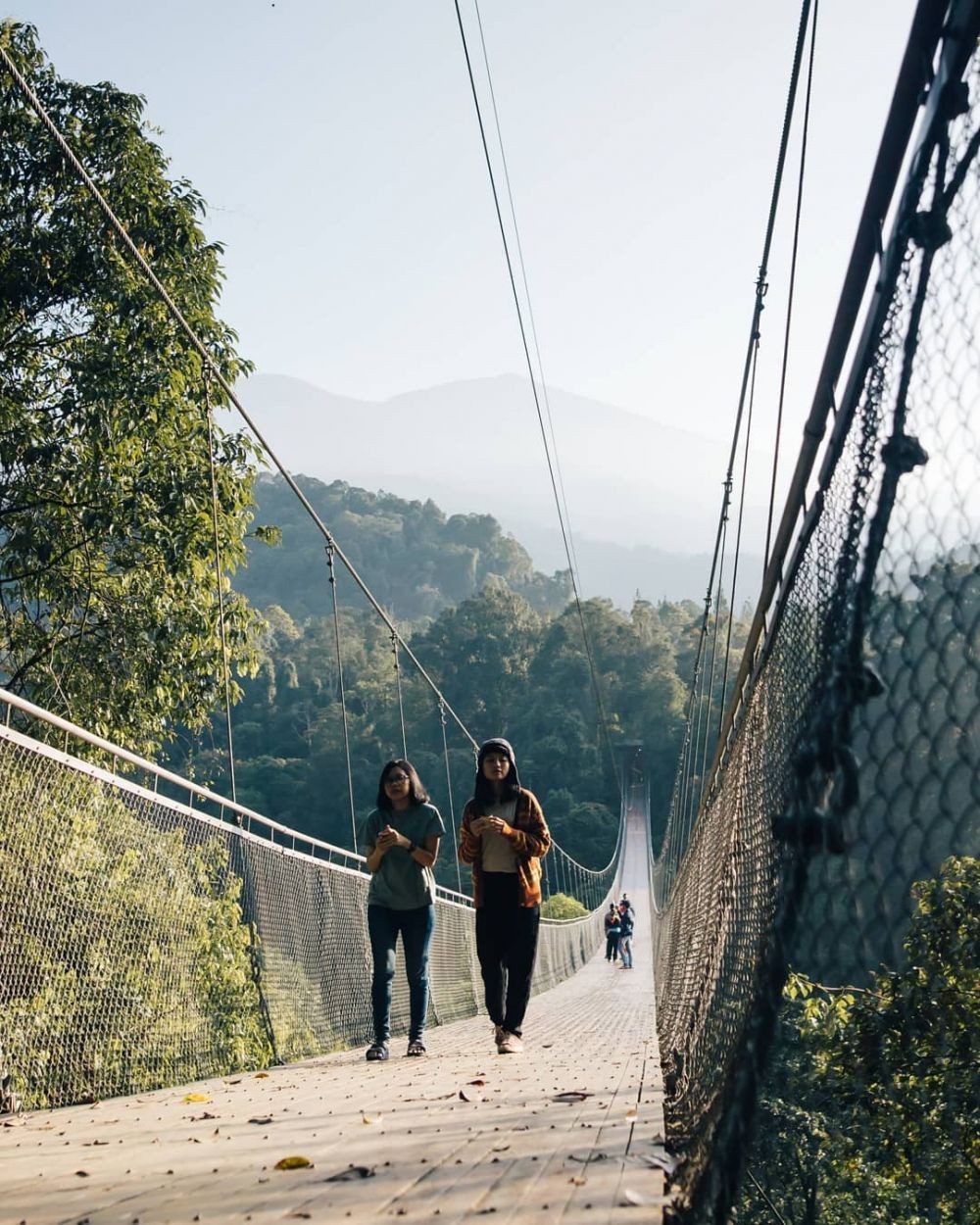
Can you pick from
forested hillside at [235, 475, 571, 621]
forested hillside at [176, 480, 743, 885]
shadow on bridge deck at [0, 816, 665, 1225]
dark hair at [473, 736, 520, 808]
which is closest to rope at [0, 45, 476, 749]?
dark hair at [473, 736, 520, 808]

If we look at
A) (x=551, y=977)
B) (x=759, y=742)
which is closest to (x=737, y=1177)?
(x=759, y=742)

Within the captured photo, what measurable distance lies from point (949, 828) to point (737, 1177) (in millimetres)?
557

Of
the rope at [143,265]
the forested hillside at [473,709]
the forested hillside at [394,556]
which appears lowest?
the forested hillside at [473,709]

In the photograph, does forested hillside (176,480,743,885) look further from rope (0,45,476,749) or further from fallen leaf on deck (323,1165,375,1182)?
fallen leaf on deck (323,1165,375,1182)

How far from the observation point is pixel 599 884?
40.8 metres

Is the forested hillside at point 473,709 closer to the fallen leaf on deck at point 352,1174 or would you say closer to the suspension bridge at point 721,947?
the suspension bridge at point 721,947

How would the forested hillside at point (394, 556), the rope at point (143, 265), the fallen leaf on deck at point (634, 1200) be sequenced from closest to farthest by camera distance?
1. the fallen leaf on deck at point (634, 1200)
2. the rope at point (143, 265)
3. the forested hillside at point (394, 556)

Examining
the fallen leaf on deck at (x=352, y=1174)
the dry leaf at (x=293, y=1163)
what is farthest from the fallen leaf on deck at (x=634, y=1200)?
the dry leaf at (x=293, y=1163)

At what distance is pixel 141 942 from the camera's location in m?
3.86

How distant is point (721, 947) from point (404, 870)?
6.53 feet

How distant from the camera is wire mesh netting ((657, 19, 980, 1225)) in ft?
4.01

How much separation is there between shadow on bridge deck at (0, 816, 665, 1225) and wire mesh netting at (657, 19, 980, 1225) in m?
0.24

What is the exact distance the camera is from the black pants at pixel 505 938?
4.41 metres

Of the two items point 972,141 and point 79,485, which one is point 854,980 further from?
point 79,485
